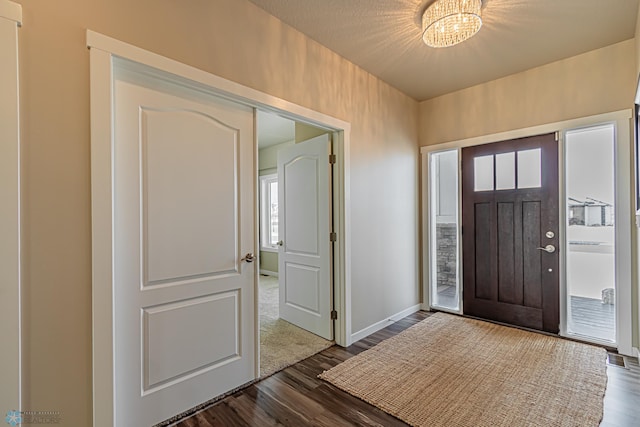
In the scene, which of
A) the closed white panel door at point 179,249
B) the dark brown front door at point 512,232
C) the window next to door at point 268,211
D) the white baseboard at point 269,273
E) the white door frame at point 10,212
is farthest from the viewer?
the window next to door at point 268,211

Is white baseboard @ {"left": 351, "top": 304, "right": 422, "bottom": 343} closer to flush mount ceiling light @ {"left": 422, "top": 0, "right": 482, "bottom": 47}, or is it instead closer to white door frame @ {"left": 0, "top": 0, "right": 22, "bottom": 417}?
white door frame @ {"left": 0, "top": 0, "right": 22, "bottom": 417}

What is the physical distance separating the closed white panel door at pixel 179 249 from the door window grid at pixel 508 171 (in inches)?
109

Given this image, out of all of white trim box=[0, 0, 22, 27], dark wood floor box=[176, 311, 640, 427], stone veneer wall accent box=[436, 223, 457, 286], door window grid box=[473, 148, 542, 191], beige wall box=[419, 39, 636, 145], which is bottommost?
dark wood floor box=[176, 311, 640, 427]

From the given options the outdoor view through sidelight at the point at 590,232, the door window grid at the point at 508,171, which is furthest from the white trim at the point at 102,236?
the outdoor view through sidelight at the point at 590,232

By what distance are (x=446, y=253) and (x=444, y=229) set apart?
1.05 ft

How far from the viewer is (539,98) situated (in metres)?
3.11

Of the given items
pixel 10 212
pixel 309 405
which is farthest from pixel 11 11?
pixel 309 405

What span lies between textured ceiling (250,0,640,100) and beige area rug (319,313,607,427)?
2766mm

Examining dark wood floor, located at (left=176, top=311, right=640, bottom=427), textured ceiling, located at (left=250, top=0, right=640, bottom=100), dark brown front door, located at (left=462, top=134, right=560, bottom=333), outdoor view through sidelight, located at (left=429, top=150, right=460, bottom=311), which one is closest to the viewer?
dark wood floor, located at (left=176, top=311, right=640, bottom=427)

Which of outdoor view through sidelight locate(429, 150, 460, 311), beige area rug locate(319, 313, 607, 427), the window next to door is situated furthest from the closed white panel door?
the window next to door

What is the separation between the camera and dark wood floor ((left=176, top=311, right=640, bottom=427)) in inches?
71.3

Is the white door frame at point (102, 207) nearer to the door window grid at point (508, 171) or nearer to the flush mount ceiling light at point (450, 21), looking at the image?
the flush mount ceiling light at point (450, 21)

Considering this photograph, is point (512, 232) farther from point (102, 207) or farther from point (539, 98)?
point (102, 207)

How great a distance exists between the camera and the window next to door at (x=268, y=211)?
6449 millimetres
